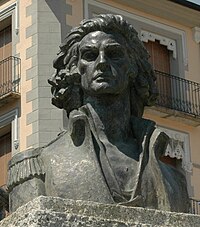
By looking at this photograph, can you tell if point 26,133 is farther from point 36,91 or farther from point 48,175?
point 48,175

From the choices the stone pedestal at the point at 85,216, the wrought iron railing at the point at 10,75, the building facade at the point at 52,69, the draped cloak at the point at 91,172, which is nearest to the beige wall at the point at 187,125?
the building facade at the point at 52,69

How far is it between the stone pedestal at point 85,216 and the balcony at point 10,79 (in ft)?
54.4

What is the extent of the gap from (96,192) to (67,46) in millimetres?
803

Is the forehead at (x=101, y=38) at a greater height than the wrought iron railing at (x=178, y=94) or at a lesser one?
lesser

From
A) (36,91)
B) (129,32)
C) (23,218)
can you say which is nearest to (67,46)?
(129,32)

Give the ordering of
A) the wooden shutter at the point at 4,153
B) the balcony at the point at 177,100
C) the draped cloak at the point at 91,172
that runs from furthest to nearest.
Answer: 1. the balcony at the point at 177,100
2. the wooden shutter at the point at 4,153
3. the draped cloak at the point at 91,172

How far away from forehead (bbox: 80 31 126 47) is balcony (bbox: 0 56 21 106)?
1581 centimetres

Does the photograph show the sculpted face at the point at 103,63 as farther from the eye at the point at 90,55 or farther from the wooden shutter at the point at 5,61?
the wooden shutter at the point at 5,61

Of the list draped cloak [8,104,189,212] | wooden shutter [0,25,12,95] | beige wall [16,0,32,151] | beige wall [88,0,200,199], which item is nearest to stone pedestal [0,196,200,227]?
draped cloak [8,104,189,212]

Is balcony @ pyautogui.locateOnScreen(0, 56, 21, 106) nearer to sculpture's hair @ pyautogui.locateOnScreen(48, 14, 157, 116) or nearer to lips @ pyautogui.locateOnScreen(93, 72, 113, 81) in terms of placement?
sculpture's hair @ pyautogui.locateOnScreen(48, 14, 157, 116)

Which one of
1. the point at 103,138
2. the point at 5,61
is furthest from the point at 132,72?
the point at 5,61

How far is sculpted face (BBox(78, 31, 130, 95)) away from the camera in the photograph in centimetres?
449

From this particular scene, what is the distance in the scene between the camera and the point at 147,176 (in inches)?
172

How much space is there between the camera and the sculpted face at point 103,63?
177 inches
